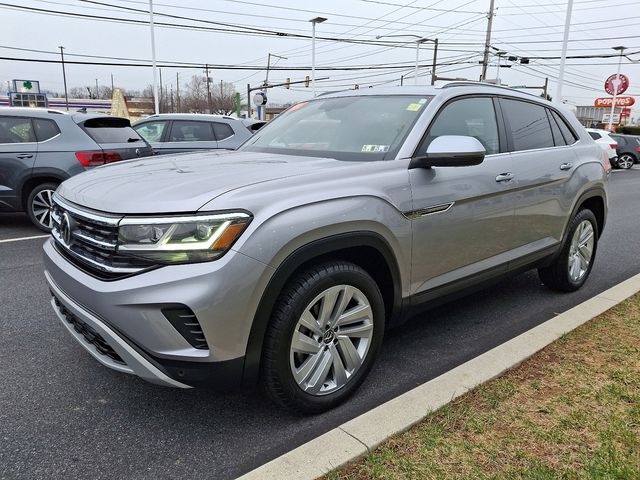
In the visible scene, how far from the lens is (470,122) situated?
357 centimetres

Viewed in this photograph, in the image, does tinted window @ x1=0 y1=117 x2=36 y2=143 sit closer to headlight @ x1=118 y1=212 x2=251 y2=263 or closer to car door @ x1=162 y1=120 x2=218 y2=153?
car door @ x1=162 y1=120 x2=218 y2=153

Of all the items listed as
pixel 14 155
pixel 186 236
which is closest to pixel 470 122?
pixel 186 236

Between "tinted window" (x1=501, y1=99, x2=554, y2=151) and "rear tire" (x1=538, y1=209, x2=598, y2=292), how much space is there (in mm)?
A: 821

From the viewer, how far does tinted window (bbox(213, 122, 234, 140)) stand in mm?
9664

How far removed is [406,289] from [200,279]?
133 cm

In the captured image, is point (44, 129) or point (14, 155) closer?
point (14, 155)

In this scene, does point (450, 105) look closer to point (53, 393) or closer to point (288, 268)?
point (288, 268)

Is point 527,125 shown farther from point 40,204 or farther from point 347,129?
point 40,204

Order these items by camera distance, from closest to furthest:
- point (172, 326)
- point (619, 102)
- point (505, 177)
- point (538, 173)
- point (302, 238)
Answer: point (172, 326) < point (302, 238) < point (505, 177) < point (538, 173) < point (619, 102)

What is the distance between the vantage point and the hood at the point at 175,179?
2244 millimetres

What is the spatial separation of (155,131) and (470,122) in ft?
24.1

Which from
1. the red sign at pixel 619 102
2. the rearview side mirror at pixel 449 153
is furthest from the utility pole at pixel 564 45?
the red sign at pixel 619 102

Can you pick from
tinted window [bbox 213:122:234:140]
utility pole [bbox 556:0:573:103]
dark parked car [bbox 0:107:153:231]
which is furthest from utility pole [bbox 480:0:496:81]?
dark parked car [bbox 0:107:153:231]

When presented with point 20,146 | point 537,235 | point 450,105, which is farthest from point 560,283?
point 20,146
